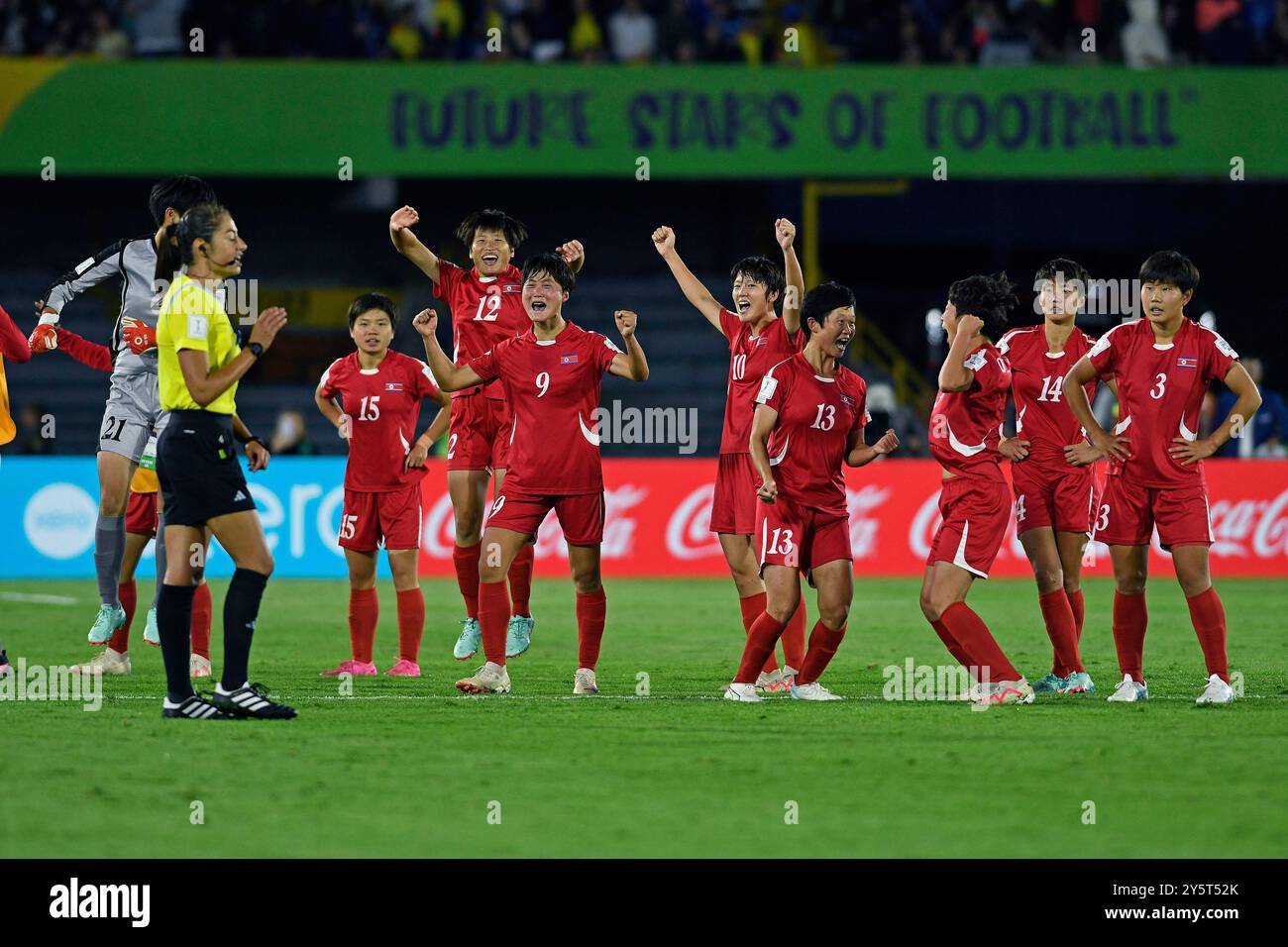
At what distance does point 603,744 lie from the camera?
7684mm

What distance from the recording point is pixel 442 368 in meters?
9.44

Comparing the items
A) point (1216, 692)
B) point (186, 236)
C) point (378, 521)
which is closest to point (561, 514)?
point (378, 521)

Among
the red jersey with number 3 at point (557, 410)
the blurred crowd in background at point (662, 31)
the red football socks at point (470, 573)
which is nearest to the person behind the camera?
the red jersey with number 3 at point (557, 410)

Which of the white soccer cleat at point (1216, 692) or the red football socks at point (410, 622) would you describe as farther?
the red football socks at point (410, 622)

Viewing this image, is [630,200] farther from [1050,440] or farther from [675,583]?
[1050,440]

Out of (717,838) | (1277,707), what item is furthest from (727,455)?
(717,838)

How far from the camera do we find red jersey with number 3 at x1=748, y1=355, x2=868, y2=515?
903 cm

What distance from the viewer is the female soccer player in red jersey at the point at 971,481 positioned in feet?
29.2

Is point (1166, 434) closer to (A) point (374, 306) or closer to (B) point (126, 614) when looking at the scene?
(A) point (374, 306)

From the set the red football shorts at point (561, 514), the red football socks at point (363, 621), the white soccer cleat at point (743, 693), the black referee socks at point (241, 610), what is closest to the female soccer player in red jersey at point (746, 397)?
the white soccer cleat at point (743, 693)

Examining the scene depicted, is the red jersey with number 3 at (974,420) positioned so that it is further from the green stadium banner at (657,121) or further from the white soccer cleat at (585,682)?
the green stadium banner at (657,121)

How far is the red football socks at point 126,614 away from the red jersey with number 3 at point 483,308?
233 centimetres

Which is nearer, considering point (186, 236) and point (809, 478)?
point (186, 236)

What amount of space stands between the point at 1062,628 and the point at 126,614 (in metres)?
5.45
